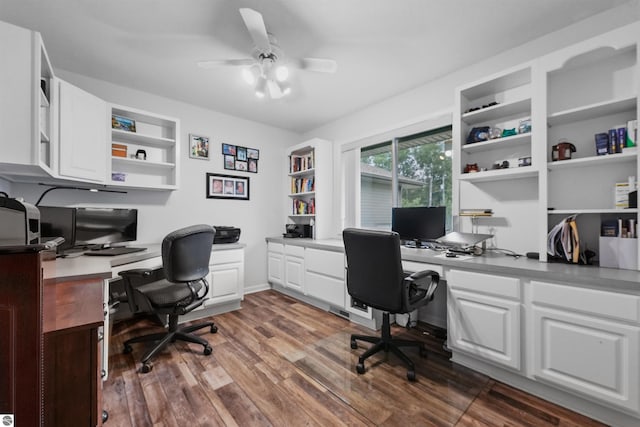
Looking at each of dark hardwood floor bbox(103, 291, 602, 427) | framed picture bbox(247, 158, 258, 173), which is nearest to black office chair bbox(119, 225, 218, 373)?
dark hardwood floor bbox(103, 291, 602, 427)

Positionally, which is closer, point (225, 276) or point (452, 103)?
point (452, 103)

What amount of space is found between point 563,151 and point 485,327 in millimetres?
1370

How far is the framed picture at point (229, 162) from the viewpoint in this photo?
3.59 meters

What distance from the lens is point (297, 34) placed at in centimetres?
201

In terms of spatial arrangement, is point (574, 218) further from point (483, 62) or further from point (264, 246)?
point (264, 246)

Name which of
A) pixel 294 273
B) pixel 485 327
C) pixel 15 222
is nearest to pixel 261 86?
pixel 15 222

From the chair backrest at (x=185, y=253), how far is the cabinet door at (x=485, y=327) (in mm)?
2002

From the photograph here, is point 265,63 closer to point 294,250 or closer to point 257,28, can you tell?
point 257,28

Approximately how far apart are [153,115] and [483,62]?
3380 millimetres

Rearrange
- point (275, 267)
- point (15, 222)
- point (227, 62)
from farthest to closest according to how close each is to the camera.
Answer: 1. point (275, 267)
2. point (227, 62)
3. point (15, 222)

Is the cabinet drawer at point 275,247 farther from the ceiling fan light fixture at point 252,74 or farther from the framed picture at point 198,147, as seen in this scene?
the ceiling fan light fixture at point 252,74

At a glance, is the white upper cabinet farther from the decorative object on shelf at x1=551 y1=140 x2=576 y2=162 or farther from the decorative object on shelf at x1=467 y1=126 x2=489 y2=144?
the decorative object on shelf at x1=551 y1=140 x2=576 y2=162

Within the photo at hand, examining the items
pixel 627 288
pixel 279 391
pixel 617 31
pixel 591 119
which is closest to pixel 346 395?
pixel 279 391

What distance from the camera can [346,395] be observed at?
1.61 m
